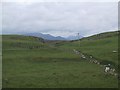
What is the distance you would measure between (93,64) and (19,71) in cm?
1897

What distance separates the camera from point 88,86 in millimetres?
44062

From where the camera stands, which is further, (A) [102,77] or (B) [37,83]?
(A) [102,77]

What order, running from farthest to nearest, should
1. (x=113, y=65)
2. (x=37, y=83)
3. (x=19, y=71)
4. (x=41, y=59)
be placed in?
1. (x=41, y=59)
2. (x=113, y=65)
3. (x=19, y=71)
4. (x=37, y=83)

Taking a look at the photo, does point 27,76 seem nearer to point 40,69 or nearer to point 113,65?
Answer: point 40,69

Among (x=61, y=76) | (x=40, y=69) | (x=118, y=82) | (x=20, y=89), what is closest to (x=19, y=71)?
(x=40, y=69)

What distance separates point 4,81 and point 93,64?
26.5 m

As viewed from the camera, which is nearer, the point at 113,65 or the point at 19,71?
the point at 19,71

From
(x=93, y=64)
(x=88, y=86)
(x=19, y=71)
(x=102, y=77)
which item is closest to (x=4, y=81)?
(x=19, y=71)

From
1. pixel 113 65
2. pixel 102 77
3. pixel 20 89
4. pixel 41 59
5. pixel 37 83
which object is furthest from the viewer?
pixel 41 59

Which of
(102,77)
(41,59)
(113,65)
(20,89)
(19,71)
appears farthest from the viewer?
(41,59)

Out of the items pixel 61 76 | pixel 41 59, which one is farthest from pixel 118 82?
pixel 41 59

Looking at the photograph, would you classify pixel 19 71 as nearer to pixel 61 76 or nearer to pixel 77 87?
pixel 61 76

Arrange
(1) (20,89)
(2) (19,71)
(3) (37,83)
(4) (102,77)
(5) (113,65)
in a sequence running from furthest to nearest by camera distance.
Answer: (5) (113,65)
(2) (19,71)
(4) (102,77)
(3) (37,83)
(1) (20,89)

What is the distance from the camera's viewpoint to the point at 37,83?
150 feet
